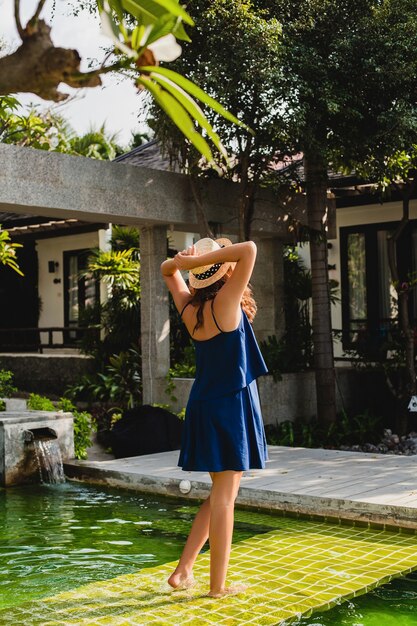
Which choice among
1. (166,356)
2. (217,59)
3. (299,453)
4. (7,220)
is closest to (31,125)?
(217,59)

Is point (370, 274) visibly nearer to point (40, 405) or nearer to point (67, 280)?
point (40, 405)

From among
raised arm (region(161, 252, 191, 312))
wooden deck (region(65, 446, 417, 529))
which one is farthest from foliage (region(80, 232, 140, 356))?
raised arm (region(161, 252, 191, 312))

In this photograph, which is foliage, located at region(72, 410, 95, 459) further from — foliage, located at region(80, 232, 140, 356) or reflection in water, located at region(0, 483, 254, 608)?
foliage, located at region(80, 232, 140, 356)

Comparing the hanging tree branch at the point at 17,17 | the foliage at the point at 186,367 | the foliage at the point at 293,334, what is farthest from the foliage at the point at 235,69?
the hanging tree branch at the point at 17,17

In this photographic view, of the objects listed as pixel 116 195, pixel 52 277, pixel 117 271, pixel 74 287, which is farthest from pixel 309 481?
pixel 52 277

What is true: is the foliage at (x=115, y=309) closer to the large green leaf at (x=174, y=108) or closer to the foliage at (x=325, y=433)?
the foliage at (x=325, y=433)

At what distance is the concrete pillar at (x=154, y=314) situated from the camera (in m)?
11.4

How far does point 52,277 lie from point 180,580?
16763 mm

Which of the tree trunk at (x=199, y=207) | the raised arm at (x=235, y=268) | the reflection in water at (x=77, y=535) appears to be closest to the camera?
the raised arm at (x=235, y=268)

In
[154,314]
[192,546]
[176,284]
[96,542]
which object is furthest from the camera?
[154,314]

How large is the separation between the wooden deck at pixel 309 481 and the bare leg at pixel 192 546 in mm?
2276

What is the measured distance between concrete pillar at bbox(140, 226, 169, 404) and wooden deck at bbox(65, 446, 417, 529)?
1.87 m

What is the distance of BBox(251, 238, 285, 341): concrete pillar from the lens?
13.3 metres

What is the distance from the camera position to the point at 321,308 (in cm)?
1183
